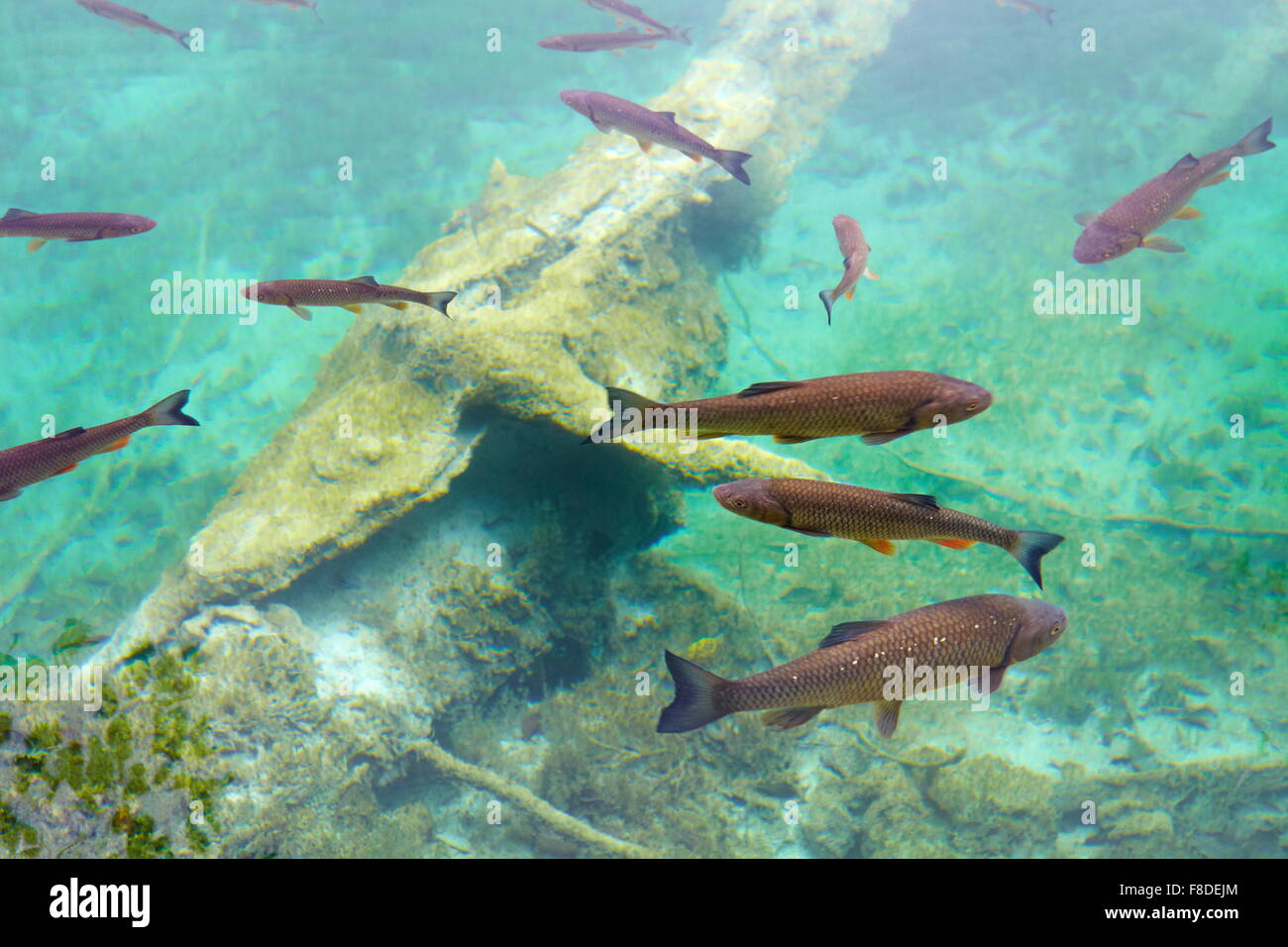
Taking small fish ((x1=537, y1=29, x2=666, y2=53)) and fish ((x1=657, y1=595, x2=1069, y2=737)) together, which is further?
small fish ((x1=537, y1=29, x2=666, y2=53))

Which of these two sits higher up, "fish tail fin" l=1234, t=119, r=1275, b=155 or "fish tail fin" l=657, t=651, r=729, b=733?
"fish tail fin" l=1234, t=119, r=1275, b=155

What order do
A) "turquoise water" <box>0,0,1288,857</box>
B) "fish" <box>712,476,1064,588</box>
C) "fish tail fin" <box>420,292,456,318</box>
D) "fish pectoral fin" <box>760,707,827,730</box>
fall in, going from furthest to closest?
"turquoise water" <box>0,0,1288,857</box>, "fish tail fin" <box>420,292,456,318</box>, "fish pectoral fin" <box>760,707,827,730</box>, "fish" <box>712,476,1064,588</box>

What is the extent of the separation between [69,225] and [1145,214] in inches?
286

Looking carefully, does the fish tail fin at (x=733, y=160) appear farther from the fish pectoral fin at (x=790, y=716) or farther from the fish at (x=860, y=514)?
the fish pectoral fin at (x=790, y=716)

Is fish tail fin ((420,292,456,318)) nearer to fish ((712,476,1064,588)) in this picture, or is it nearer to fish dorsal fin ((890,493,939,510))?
fish ((712,476,1064,588))

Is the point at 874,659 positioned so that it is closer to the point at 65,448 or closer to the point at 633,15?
the point at 65,448

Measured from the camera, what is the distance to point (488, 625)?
19.3ft

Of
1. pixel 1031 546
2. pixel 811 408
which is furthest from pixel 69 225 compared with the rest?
pixel 1031 546

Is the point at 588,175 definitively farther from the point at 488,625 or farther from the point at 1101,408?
the point at 1101,408

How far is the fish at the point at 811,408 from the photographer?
8.26 feet

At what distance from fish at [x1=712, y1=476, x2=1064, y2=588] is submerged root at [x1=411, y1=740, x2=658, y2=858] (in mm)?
3960

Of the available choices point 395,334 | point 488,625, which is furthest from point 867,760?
point 395,334

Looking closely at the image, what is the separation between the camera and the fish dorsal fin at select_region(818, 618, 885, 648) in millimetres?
2783

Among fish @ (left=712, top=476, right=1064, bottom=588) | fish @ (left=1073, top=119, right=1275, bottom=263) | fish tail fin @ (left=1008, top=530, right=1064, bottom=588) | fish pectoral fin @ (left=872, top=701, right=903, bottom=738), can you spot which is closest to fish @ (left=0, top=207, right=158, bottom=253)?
fish @ (left=712, top=476, right=1064, bottom=588)
